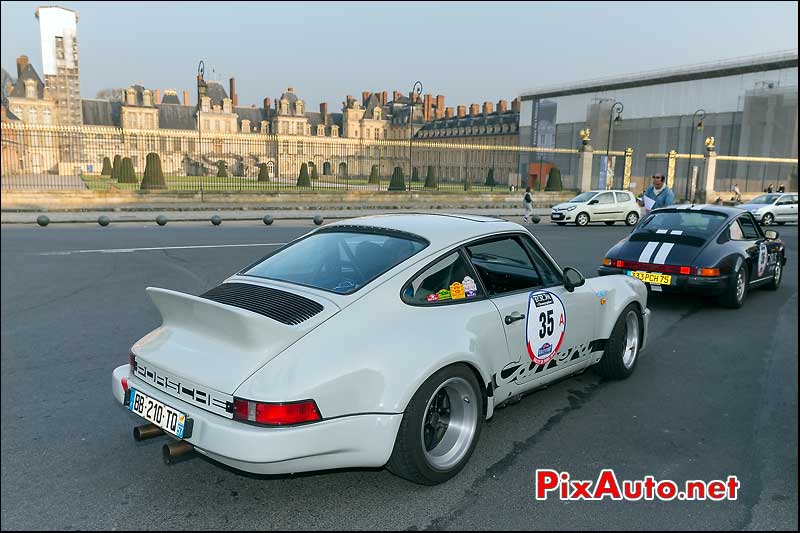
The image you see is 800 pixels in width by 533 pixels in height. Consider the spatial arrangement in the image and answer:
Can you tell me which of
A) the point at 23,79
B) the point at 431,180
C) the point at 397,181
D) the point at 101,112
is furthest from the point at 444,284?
the point at 101,112

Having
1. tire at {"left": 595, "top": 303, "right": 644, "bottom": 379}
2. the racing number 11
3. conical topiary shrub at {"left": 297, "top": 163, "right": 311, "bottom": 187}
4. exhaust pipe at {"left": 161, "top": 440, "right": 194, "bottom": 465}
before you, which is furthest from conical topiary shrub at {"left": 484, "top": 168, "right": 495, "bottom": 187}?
exhaust pipe at {"left": 161, "top": 440, "right": 194, "bottom": 465}

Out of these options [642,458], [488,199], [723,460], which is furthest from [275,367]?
[488,199]

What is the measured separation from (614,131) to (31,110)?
71.4 meters

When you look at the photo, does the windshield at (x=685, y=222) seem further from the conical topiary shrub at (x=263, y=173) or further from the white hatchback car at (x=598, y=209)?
the conical topiary shrub at (x=263, y=173)

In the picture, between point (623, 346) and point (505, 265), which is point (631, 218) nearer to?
point (623, 346)

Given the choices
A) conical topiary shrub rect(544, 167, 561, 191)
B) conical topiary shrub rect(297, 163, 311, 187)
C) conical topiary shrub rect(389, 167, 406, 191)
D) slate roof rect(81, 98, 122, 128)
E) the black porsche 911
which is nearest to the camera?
the black porsche 911

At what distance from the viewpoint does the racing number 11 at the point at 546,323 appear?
4.25 meters

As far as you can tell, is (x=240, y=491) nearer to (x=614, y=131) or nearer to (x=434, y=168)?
(x=434, y=168)

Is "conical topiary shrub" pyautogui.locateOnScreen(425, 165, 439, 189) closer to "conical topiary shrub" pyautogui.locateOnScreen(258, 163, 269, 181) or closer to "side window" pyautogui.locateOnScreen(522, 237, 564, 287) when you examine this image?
"conical topiary shrub" pyautogui.locateOnScreen(258, 163, 269, 181)

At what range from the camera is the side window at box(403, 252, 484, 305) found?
11.6 ft

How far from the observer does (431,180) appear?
3528 cm

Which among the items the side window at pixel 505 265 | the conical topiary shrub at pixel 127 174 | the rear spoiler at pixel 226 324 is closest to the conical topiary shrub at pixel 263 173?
the conical topiary shrub at pixel 127 174

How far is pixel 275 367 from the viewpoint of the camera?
2.85 metres

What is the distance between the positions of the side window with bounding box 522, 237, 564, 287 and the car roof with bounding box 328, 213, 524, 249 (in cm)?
16
